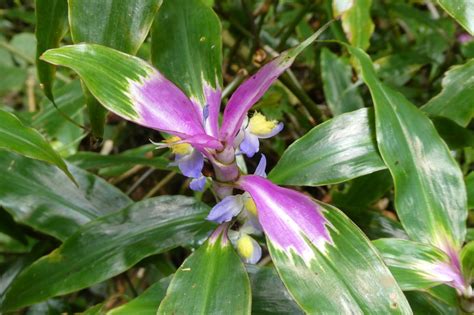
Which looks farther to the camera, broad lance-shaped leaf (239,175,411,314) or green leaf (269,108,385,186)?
green leaf (269,108,385,186)

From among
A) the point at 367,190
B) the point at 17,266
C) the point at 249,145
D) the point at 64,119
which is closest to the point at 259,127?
the point at 249,145

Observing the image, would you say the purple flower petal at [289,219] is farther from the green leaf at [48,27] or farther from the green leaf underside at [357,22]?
the green leaf underside at [357,22]

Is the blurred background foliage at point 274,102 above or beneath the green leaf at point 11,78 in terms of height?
beneath

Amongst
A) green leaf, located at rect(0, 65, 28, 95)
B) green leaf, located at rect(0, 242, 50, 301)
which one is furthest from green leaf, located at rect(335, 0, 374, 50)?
green leaf, located at rect(0, 65, 28, 95)

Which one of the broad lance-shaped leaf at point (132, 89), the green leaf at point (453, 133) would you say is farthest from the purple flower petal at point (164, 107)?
the green leaf at point (453, 133)

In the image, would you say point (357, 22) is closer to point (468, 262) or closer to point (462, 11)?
point (462, 11)

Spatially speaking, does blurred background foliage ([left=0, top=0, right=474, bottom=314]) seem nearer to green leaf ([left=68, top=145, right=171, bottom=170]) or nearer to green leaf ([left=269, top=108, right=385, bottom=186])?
green leaf ([left=68, top=145, right=171, bottom=170])
